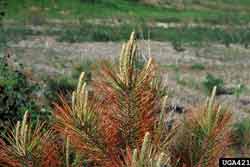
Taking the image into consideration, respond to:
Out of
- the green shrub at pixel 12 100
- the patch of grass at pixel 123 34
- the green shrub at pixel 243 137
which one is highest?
the green shrub at pixel 12 100

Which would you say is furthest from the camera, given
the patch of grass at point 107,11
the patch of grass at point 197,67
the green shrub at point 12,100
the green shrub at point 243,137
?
the patch of grass at point 107,11

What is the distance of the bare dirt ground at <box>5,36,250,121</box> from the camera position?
18.2 meters

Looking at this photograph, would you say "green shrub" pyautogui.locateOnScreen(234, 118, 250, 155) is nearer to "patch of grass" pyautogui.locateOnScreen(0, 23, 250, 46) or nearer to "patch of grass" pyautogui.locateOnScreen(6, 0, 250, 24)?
"patch of grass" pyautogui.locateOnScreen(0, 23, 250, 46)

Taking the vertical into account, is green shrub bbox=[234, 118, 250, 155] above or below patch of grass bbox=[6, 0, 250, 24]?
above

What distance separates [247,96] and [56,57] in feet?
30.7

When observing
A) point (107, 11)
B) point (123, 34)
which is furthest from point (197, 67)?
point (107, 11)

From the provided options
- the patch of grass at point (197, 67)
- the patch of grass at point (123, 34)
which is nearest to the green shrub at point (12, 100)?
the patch of grass at point (197, 67)

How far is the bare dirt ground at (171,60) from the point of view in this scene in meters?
18.2

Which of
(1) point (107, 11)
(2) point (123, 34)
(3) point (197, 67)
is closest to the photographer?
(3) point (197, 67)

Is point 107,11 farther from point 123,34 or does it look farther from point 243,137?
point 243,137

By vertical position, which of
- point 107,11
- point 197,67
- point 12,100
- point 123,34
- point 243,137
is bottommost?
point 123,34

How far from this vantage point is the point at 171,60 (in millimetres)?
27594

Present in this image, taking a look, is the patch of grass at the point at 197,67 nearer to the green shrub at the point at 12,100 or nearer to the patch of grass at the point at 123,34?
the patch of grass at the point at 123,34

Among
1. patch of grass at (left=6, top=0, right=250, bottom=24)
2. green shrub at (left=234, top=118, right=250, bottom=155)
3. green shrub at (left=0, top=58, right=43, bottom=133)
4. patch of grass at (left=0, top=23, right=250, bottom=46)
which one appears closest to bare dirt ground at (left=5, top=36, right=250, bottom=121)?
patch of grass at (left=0, top=23, right=250, bottom=46)
